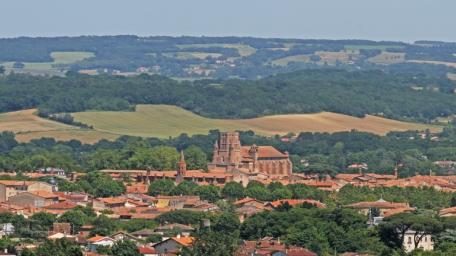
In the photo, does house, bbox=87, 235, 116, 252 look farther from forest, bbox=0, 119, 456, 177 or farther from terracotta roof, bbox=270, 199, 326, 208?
forest, bbox=0, 119, 456, 177

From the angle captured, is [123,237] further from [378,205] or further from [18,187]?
[18,187]

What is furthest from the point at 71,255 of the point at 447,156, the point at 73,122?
the point at 73,122

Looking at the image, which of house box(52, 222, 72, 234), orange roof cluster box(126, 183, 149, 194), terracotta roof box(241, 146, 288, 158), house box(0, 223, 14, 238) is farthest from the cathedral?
house box(0, 223, 14, 238)

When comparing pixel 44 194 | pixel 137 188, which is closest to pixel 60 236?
pixel 44 194

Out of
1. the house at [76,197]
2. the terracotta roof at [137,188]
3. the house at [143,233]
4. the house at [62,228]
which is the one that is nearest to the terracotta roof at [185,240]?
the house at [143,233]

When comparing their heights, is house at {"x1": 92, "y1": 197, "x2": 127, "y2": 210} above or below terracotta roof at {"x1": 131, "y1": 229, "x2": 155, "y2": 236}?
below

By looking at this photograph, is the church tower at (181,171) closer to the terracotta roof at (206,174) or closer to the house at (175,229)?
the terracotta roof at (206,174)
